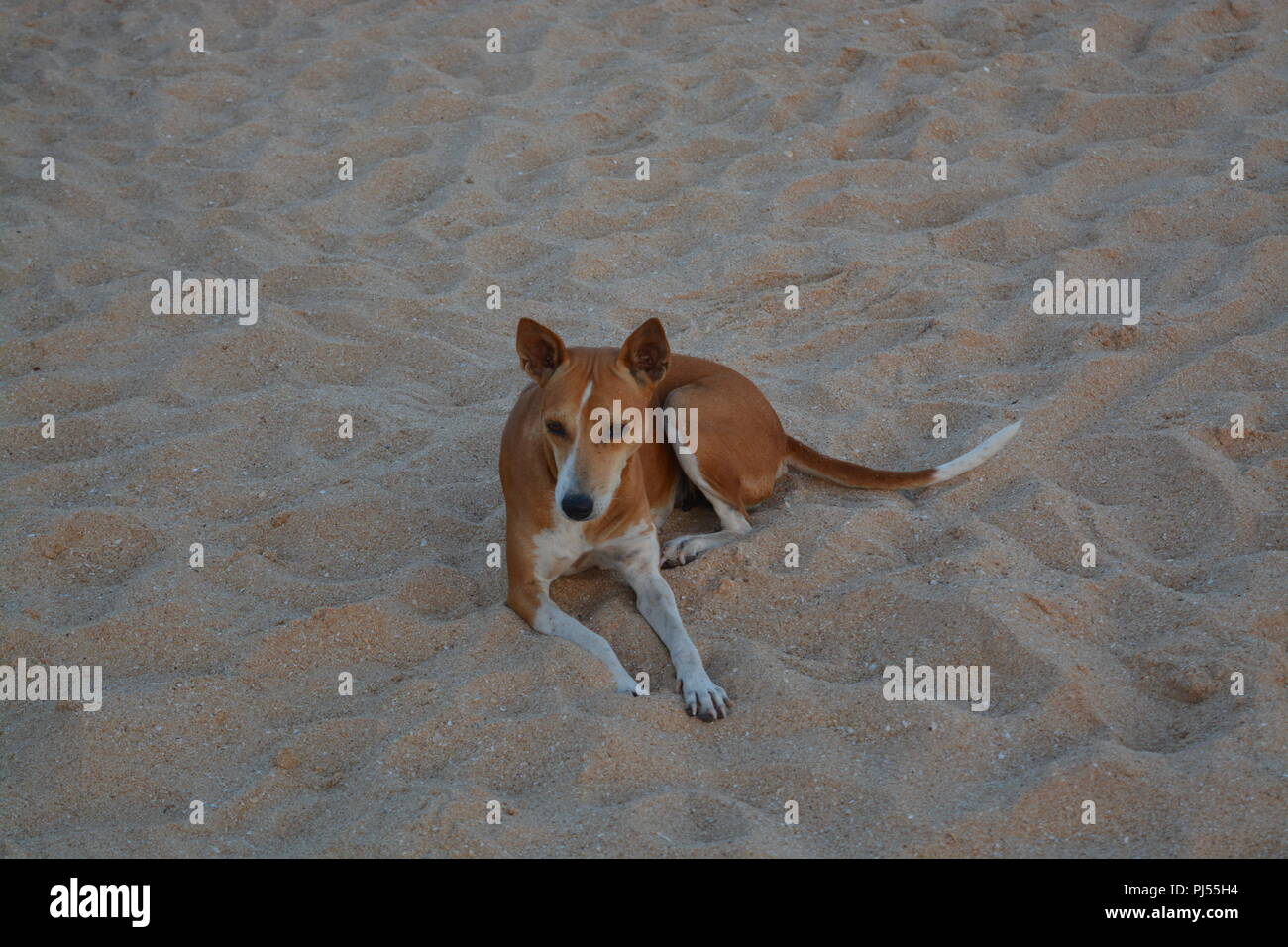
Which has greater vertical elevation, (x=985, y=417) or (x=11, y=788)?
(x=985, y=417)

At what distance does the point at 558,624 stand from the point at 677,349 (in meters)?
2.27

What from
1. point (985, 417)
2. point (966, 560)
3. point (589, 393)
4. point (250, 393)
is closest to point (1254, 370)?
point (985, 417)

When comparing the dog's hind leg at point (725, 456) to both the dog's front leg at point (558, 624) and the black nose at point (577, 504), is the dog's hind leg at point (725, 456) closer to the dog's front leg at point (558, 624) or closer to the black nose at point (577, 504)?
the dog's front leg at point (558, 624)

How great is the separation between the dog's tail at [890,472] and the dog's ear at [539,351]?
1301mm

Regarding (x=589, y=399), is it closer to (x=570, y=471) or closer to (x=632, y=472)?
(x=570, y=471)

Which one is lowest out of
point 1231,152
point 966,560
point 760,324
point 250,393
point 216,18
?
point 966,560

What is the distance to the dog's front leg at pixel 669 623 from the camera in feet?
13.1

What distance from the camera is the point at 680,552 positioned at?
198 inches

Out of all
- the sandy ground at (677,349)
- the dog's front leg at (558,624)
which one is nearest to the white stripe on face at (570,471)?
the dog's front leg at (558,624)

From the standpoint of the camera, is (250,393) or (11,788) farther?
(250,393)

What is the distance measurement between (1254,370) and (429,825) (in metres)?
4.19

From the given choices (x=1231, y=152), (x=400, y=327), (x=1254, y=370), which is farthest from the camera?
(x=1231, y=152)

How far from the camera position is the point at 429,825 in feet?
11.2
